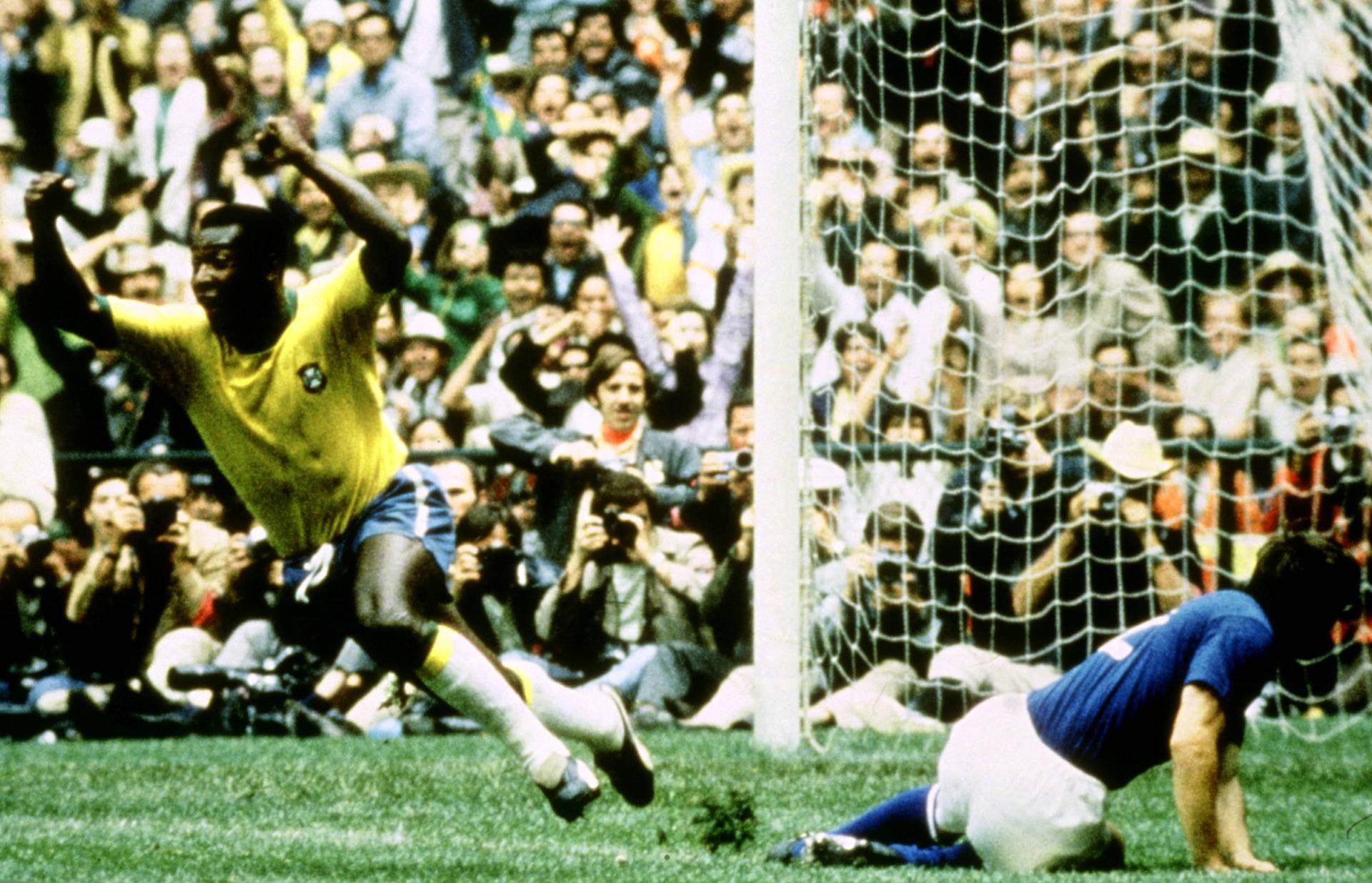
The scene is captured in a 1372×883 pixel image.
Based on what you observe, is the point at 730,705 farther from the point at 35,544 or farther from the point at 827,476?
the point at 35,544

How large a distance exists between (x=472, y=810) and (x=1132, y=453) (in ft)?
13.9

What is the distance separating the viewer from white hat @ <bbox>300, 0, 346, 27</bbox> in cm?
1457

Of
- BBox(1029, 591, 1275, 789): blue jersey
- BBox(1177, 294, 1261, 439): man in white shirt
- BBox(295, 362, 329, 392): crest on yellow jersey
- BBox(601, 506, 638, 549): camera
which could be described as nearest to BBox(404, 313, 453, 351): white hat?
BBox(601, 506, 638, 549): camera

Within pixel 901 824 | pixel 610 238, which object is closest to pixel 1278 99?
pixel 610 238

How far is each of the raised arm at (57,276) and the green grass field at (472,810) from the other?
155cm

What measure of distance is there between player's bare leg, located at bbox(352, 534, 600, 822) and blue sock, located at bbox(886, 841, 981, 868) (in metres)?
0.90

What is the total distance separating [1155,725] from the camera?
229 inches

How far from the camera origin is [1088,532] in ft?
35.4

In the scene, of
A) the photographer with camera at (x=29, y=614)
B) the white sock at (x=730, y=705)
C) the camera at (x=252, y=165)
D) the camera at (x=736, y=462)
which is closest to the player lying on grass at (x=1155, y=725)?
the white sock at (x=730, y=705)

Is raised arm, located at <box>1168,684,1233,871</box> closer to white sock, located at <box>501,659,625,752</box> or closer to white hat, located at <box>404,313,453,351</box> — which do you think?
white sock, located at <box>501,659,625,752</box>

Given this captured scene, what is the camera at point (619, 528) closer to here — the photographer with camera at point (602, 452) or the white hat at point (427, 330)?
the photographer with camera at point (602, 452)

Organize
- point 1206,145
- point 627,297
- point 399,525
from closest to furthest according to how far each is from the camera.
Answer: point 399,525
point 1206,145
point 627,297

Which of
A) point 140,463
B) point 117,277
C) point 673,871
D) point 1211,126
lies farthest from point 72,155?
point 673,871

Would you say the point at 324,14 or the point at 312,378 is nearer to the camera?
the point at 312,378
